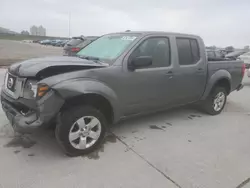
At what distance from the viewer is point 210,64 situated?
5.11 m

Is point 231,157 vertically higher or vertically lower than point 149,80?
lower

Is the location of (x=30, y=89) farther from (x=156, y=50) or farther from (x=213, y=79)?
(x=213, y=79)

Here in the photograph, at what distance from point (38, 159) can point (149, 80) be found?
2017 millimetres

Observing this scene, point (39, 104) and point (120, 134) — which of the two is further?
point (120, 134)

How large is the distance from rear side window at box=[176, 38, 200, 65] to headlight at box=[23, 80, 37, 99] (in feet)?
8.67

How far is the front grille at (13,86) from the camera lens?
314 centimetres

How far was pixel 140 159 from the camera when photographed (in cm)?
333

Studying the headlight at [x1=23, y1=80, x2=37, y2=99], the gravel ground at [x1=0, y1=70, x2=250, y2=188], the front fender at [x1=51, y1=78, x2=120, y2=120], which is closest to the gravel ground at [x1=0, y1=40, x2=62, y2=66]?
the gravel ground at [x1=0, y1=70, x2=250, y2=188]

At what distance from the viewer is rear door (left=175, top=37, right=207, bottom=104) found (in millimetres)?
4473

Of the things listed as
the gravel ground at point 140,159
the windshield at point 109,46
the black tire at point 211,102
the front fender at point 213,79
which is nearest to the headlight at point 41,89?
the gravel ground at point 140,159

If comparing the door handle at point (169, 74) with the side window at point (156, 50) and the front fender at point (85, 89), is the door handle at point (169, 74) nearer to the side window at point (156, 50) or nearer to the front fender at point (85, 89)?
the side window at point (156, 50)

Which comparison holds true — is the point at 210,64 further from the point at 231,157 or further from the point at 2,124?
the point at 2,124

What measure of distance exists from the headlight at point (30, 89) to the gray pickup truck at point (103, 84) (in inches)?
0.5

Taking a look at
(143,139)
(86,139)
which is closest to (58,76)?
(86,139)
